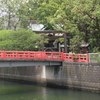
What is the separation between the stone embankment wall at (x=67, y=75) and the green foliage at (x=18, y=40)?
3.24m

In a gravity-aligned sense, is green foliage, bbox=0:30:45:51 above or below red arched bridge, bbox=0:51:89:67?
above

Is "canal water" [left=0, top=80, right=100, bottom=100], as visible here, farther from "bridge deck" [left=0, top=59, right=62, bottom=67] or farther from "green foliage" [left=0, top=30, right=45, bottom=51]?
"green foliage" [left=0, top=30, right=45, bottom=51]

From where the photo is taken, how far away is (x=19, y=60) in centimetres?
1894

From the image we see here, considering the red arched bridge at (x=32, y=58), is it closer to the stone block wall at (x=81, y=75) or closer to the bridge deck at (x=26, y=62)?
the bridge deck at (x=26, y=62)

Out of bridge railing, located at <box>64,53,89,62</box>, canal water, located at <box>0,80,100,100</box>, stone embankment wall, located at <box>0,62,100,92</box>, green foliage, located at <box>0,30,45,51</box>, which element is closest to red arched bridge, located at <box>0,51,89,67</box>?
bridge railing, located at <box>64,53,89,62</box>

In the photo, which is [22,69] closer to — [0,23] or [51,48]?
[51,48]

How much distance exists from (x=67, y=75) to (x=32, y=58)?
4.34m

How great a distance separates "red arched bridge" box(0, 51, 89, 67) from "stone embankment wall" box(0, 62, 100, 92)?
68 cm

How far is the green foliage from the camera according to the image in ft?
78.9

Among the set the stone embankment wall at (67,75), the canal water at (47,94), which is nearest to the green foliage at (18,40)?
the stone embankment wall at (67,75)

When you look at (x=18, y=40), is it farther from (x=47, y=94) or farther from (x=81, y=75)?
(x=81, y=75)

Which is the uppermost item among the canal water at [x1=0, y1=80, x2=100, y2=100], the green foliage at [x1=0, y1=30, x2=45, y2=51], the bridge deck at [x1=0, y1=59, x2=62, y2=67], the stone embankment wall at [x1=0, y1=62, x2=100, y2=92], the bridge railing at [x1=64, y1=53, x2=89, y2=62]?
the green foliage at [x1=0, y1=30, x2=45, y2=51]

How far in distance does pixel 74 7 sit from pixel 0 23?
2078 cm

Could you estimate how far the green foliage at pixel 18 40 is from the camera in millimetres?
24047
